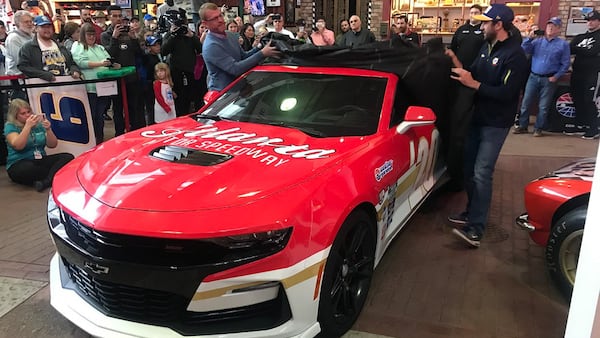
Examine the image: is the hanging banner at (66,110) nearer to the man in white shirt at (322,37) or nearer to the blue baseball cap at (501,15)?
the blue baseball cap at (501,15)

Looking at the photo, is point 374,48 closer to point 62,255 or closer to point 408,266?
point 408,266

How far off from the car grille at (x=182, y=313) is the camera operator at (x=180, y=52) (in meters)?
5.55

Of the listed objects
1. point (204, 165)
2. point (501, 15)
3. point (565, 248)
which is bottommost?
point (565, 248)

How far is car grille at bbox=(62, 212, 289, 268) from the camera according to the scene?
2107 mm

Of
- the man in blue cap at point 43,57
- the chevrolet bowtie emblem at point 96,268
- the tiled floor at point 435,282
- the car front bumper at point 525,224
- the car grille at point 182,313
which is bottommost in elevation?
the tiled floor at point 435,282

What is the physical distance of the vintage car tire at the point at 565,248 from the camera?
3.00 meters

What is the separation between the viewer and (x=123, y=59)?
7.23 meters

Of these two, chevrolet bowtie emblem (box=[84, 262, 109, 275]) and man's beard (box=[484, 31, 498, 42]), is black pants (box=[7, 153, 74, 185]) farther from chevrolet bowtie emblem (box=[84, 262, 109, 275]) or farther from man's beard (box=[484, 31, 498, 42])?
Result: man's beard (box=[484, 31, 498, 42])

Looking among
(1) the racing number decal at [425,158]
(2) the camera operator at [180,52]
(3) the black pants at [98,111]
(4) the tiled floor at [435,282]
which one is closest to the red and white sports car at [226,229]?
(4) the tiled floor at [435,282]

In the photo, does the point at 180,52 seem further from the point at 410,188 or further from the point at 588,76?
the point at 588,76

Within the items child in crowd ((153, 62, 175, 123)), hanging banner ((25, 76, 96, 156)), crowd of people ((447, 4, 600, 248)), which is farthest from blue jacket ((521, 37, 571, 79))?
hanging banner ((25, 76, 96, 156))

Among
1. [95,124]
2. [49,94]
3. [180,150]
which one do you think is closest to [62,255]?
[180,150]

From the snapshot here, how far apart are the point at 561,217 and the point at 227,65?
328 cm

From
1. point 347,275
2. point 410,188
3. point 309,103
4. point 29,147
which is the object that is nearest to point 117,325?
point 347,275
